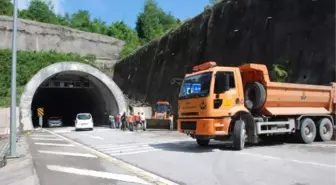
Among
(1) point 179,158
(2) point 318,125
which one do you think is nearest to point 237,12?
(2) point 318,125

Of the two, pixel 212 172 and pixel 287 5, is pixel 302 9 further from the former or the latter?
pixel 212 172

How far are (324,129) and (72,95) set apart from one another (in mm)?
45523

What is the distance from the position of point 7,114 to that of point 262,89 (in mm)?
26027

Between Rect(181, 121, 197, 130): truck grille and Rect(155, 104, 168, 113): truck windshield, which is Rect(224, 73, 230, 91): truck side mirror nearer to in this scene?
Rect(181, 121, 197, 130): truck grille

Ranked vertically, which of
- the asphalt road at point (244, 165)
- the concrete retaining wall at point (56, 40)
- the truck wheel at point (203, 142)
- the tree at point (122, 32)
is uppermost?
the tree at point (122, 32)

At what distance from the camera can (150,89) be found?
46281mm

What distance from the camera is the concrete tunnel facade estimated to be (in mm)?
38844

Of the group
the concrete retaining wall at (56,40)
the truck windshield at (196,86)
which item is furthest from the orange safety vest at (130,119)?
the concrete retaining wall at (56,40)

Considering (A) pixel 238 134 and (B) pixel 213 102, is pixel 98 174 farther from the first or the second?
(A) pixel 238 134

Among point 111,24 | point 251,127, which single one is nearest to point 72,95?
point 111,24

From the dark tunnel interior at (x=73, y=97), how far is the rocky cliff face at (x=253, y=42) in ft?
16.2

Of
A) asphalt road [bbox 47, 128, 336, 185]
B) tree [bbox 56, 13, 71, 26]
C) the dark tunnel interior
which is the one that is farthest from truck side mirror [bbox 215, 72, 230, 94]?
tree [bbox 56, 13, 71, 26]

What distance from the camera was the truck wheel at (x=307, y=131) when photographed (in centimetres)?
1612

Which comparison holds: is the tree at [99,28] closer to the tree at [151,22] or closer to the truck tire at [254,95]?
the tree at [151,22]
